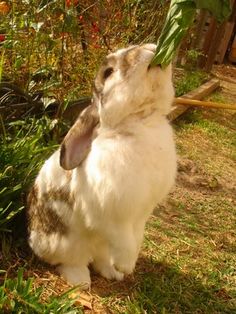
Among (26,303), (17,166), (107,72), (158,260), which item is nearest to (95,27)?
(17,166)

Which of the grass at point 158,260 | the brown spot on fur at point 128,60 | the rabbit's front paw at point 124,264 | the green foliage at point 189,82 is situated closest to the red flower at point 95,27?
the grass at point 158,260

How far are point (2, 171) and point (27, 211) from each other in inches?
11.4

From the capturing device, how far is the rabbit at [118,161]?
6.61 ft

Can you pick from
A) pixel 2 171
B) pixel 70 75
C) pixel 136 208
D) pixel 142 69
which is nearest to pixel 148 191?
pixel 136 208

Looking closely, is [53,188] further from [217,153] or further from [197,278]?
[217,153]

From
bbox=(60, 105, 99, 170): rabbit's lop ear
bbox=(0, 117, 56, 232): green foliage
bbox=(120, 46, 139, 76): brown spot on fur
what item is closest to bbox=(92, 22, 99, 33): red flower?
bbox=(0, 117, 56, 232): green foliage

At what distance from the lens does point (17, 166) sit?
284 centimetres

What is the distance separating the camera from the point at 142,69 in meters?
1.99

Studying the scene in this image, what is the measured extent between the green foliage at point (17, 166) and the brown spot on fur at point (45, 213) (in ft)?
0.29

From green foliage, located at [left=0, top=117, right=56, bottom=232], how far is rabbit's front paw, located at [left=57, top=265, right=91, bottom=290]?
1.25 feet

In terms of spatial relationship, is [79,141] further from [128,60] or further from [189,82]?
[189,82]

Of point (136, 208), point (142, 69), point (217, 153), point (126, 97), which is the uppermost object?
point (142, 69)

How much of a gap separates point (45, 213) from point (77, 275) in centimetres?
36

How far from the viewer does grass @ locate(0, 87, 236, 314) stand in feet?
7.70
